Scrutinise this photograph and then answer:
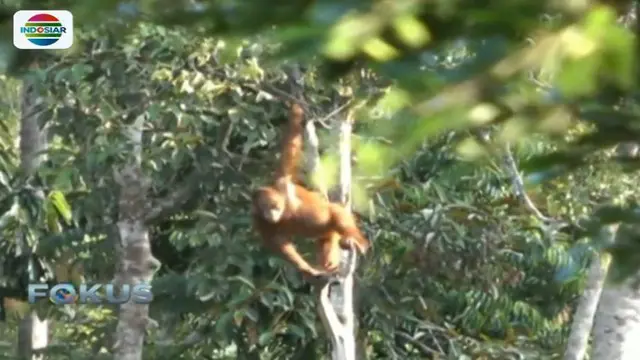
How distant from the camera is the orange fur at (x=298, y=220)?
4.24 meters

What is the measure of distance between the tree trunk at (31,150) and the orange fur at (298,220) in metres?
0.95

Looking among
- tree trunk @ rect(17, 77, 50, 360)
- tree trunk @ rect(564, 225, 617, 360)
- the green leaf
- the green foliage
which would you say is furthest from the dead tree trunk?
tree trunk @ rect(17, 77, 50, 360)

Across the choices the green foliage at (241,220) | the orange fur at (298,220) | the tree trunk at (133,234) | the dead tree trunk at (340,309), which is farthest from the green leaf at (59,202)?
the dead tree trunk at (340,309)

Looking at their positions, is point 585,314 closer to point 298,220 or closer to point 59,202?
point 298,220

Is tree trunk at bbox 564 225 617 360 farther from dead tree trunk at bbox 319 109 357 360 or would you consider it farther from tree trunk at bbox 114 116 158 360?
tree trunk at bbox 114 116 158 360

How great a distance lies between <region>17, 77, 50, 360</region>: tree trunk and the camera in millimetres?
4912

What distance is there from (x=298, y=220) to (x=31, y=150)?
65.1 inches

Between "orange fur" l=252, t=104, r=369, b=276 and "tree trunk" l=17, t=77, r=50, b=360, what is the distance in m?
0.95

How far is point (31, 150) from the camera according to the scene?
5.69 meters

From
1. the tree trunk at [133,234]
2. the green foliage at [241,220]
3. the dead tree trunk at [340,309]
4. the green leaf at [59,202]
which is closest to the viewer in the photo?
the dead tree trunk at [340,309]

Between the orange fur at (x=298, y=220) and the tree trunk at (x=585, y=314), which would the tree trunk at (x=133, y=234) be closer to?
the orange fur at (x=298, y=220)

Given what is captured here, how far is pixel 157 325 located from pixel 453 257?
1.46 metres

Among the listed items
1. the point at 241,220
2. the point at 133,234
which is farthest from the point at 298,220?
the point at 133,234

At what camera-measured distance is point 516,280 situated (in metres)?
5.50
